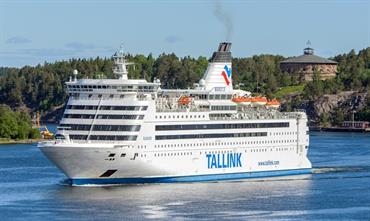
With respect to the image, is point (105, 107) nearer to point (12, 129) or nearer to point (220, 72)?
point (220, 72)

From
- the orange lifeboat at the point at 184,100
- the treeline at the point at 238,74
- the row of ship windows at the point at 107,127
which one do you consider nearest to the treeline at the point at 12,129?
the treeline at the point at 238,74

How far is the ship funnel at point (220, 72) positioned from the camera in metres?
73.6

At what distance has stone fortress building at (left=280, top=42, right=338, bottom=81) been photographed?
625 ft

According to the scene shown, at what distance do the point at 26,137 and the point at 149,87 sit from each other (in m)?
56.5

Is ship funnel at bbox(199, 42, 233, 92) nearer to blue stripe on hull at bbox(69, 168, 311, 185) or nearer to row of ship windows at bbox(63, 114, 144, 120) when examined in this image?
blue stripe on hull at bbox(69, 168, 311, 185)

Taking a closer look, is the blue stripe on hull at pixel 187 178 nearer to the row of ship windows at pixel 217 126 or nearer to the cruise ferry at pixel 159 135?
the cruise ferry at pixel 159 135

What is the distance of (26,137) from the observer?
396ft

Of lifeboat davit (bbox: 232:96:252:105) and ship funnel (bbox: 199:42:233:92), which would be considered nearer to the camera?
lifeboat davit (bbox: 232:96:252:105)

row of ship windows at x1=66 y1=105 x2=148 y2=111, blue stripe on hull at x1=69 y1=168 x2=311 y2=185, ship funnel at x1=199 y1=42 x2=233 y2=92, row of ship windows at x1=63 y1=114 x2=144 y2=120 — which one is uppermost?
ship funnel at x1=199 y1=42 x2=233 y2=92

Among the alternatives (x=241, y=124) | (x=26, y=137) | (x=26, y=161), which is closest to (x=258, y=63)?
(x=26, y=137)

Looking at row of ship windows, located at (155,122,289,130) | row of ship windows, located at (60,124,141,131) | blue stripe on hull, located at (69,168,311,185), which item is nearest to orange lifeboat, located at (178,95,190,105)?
row of ship windows, located at (155,122,289,130)

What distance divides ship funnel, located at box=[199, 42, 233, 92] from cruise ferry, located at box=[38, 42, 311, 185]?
286mm

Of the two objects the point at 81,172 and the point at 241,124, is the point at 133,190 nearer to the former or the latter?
the point at 81,172

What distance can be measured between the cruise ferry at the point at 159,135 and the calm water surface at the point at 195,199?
3.65 feet
